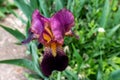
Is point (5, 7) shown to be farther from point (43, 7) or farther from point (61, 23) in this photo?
point (61, 23)

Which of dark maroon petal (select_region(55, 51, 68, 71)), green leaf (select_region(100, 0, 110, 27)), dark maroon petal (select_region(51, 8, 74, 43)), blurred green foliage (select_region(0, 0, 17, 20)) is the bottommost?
dark maroon petal (select_region(55, 51, 68, 71))

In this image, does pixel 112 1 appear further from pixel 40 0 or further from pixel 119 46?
pixel 40 0

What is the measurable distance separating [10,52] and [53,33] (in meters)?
1.01

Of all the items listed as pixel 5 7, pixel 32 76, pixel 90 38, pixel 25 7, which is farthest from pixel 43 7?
pixel 5 7

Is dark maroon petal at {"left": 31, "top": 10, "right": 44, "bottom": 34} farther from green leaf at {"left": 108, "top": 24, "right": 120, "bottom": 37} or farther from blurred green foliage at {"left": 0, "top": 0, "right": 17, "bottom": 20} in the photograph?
blurred green foliage at {"left": 0, "top": 0, "right": 17, "bottom": 20}

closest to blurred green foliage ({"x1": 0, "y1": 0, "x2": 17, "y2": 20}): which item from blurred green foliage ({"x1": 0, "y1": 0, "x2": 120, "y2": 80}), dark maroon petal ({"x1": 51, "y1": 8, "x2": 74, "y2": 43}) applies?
blurred green foliage ({"x1": 0, "y1": 0, "x2": 120, "y2": 80})

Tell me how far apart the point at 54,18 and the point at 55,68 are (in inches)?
11.3

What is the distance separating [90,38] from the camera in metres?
2.64

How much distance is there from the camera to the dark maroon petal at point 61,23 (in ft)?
6.03

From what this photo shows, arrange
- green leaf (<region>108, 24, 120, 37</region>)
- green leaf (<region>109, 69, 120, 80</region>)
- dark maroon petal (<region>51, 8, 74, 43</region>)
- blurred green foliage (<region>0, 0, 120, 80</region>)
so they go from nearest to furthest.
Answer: dark maroon petal (<region>51, 8, 74, 43</region>)
green leaf (<region>109, 69, 120, 80</region>)
blurred green foliage (<region>0, 0, 120, 80</region>)
green leaf (<region>108, 24, 120, 37</region>)

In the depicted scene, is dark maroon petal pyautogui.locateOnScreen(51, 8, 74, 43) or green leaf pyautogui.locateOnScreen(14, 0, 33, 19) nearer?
dark maroon petal pyautogui.locateOnScreen(51, 8, 74, 43)

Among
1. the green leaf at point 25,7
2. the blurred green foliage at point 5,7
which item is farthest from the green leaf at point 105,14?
the blurred green foliage at point 5,7

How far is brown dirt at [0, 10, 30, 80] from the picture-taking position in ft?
8.50

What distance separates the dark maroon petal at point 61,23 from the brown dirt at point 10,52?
809 millimetres
